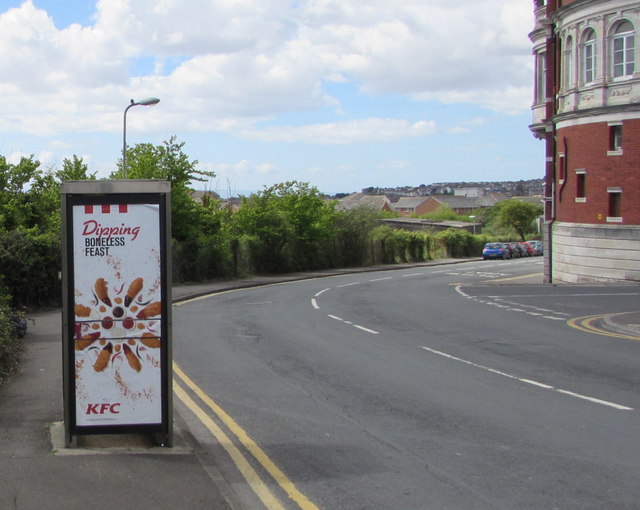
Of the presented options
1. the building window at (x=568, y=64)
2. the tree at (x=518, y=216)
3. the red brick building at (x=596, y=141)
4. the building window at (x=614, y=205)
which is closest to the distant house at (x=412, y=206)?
the tree at (x=518, y=216)

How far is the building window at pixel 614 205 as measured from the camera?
3459 centimetres

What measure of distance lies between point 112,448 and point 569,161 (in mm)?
33422

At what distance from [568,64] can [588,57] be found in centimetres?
145

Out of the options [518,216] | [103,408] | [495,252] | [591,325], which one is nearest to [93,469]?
[103,408]

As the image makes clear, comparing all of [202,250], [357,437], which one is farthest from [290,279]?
[357,437]

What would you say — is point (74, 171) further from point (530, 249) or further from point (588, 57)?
point (530, 249)

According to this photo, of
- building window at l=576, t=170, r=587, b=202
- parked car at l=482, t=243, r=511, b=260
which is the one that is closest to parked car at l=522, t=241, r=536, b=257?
parked car at l=482, t=243, r=511, b=260

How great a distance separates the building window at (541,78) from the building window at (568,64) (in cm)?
385

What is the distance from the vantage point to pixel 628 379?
12.0 m

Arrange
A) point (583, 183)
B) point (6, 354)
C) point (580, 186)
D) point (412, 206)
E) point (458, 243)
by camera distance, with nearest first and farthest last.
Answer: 1. point (6, 354)
2. point (583, 183)
3. point (580, 186)
4. point (458, 243)
5. point (412, 206)

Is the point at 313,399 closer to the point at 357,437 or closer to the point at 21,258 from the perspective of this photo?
the point at 357,437

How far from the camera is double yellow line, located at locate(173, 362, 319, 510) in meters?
6.39

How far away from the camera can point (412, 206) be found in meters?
181

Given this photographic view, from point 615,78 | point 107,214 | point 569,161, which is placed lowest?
point 107,214
